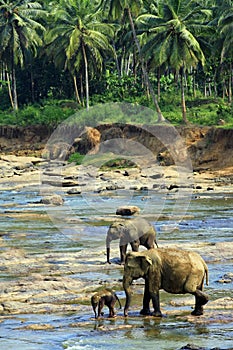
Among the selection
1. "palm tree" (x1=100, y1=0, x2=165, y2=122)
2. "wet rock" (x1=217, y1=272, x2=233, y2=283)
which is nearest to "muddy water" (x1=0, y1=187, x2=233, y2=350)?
"wet rock" (x1=217, y1=272, x2=233, y2=283)

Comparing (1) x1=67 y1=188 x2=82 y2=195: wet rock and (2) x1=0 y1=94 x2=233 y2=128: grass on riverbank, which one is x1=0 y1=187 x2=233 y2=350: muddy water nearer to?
(1) x1=67 y1=188 x2=82 y2=195: wet rock

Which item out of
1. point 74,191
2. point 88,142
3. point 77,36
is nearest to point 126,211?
point 74,191

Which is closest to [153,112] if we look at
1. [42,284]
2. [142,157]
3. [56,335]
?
[142,157]

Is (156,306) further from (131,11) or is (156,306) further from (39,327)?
(131,11)

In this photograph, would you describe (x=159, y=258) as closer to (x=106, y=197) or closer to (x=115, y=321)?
(x=115, y=321)

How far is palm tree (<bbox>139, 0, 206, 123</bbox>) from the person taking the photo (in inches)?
2117

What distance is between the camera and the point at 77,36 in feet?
201

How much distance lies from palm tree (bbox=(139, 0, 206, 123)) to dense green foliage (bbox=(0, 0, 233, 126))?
0.07m

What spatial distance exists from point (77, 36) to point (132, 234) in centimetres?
4249

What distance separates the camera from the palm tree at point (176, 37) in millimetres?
53781

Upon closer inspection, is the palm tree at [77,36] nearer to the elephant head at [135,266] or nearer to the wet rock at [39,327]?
the elephant head at [135,266]

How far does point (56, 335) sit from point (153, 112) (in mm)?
46989

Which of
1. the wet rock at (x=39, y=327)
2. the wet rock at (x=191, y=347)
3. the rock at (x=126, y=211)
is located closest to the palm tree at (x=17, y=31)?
the rock at (x=126, y=211)

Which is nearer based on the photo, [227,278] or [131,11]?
[227,278]
